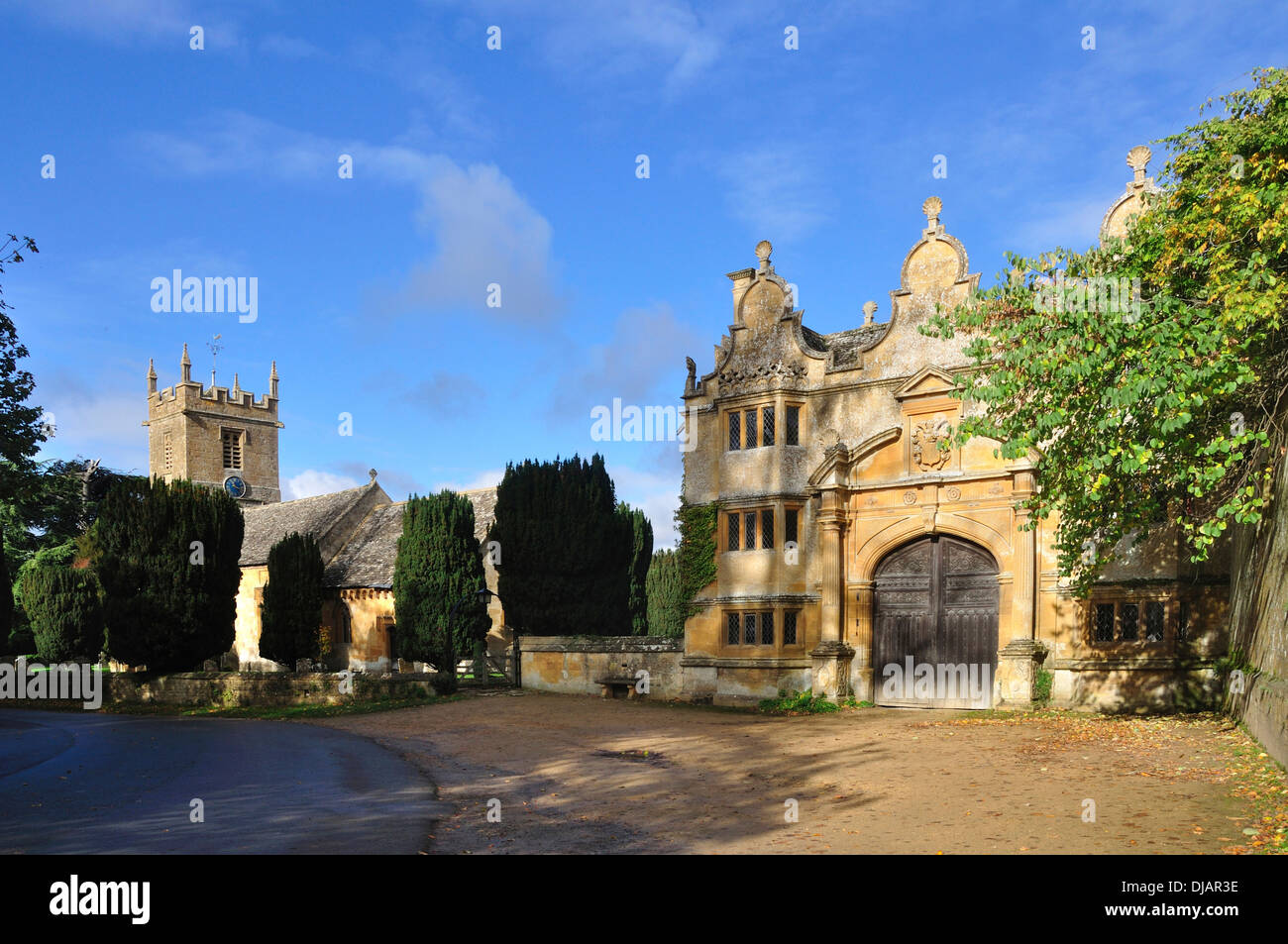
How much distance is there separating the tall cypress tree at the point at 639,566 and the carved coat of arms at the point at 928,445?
1703cm

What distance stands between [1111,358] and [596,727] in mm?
11607

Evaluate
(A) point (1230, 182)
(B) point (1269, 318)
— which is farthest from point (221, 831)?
(A) point (1230, 182)

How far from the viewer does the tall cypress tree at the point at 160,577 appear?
29.5 m

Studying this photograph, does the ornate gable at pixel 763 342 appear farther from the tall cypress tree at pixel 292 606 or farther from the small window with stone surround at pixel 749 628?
the tall cypress tree at pixel 292 606

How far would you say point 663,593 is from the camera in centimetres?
4647

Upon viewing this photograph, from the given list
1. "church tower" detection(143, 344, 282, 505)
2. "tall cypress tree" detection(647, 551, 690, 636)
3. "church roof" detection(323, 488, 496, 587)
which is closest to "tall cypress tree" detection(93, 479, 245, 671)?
"church roof" detection(323, 488, 496, 587)

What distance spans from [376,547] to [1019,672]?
32059 millimetres

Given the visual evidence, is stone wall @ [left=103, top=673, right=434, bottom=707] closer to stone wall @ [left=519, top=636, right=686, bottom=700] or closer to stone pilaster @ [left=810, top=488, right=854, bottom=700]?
stone wall @ [left=519, top=636, right=686, bottom=700]

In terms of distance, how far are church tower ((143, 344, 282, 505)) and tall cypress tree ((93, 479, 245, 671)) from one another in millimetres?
35724

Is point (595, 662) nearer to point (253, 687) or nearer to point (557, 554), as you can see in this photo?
point (557, 554)

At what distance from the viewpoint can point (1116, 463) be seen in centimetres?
1314

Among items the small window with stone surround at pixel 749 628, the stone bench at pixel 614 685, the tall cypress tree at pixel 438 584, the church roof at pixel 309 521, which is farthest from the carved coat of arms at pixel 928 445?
the church roof at pixel 309 521

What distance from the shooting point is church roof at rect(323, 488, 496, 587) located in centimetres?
4228

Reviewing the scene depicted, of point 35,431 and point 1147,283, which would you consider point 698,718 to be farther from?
point 35,431
